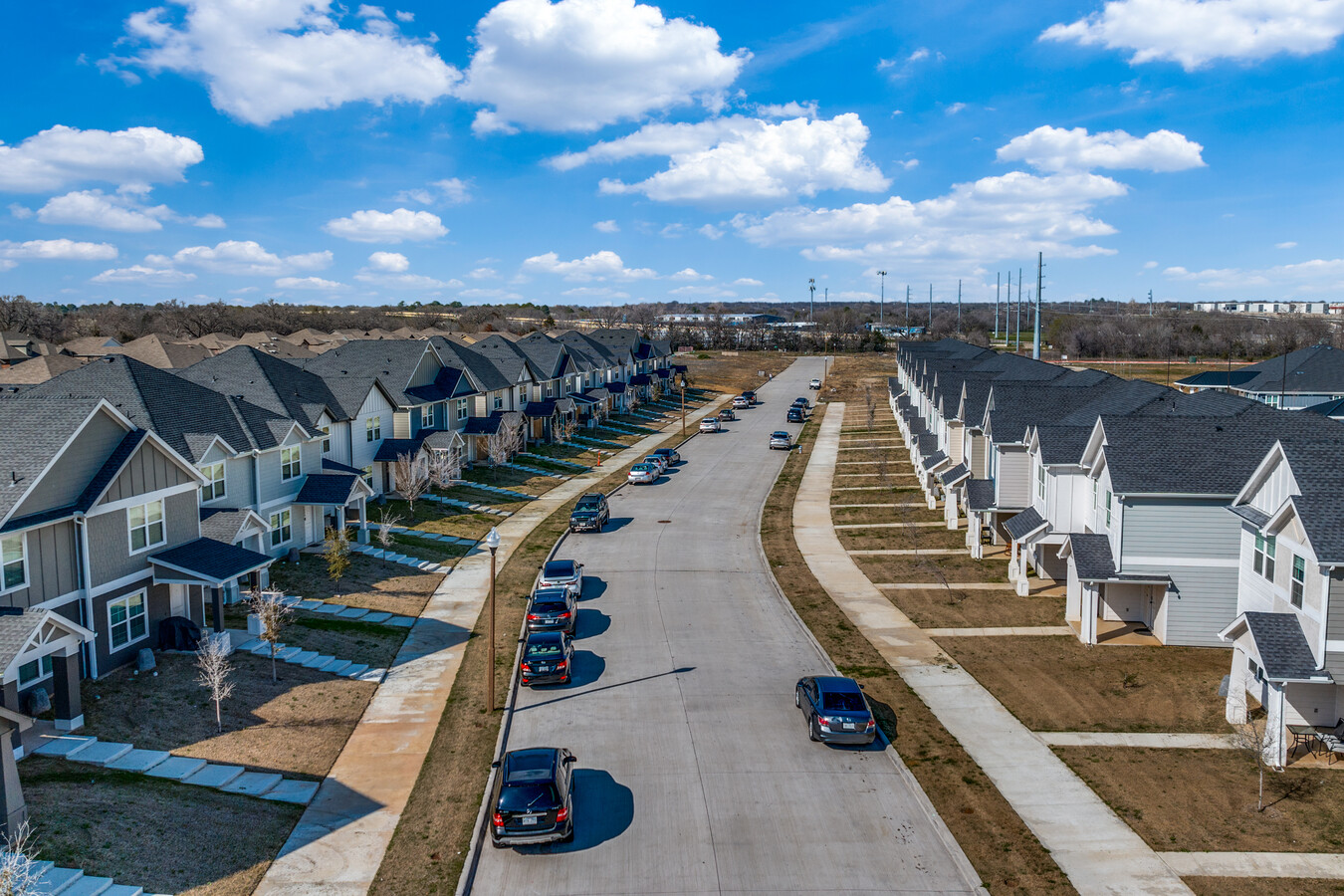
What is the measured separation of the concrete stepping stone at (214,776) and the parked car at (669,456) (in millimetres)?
45782

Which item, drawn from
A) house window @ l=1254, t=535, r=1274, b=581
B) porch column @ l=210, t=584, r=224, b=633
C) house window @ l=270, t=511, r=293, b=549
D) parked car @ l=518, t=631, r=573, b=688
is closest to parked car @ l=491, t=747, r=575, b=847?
parked car @ l=518, t=631, r=573, b=688

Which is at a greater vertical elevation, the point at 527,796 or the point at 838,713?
the point at 527,796

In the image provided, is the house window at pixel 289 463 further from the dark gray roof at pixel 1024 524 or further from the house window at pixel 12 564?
the dark gray roof at pixel 1024 524

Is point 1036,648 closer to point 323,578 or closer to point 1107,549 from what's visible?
point 1107,549

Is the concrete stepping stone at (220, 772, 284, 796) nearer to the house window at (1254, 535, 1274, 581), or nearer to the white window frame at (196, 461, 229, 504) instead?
the white window frame at (196, 461, 229, 504)

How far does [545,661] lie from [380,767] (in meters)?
5.63

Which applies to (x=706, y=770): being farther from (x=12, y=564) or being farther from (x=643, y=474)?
(x=643, y=474)

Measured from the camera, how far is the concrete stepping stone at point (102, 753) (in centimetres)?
1866

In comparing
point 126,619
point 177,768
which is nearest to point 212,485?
point 126,619

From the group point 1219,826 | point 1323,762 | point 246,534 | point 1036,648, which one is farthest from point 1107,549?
point 246,534

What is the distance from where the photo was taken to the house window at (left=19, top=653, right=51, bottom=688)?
65.3ft

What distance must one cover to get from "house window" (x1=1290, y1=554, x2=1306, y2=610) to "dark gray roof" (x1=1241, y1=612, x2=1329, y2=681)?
1.25 feet

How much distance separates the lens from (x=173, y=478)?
26.9m

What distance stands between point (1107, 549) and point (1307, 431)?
7576 millimetres
